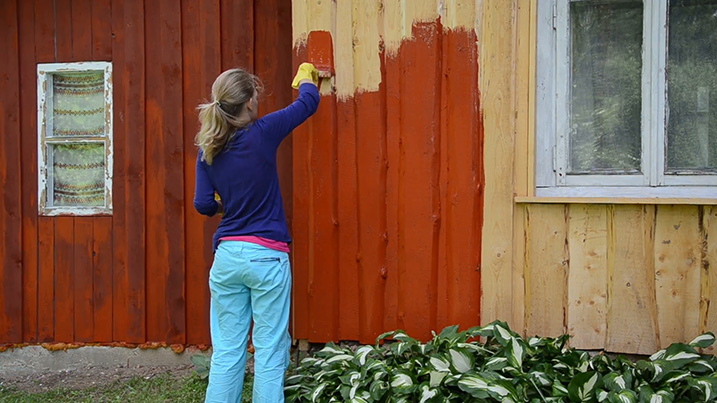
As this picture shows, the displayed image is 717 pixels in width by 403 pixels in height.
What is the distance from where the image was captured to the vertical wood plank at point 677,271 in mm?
3029

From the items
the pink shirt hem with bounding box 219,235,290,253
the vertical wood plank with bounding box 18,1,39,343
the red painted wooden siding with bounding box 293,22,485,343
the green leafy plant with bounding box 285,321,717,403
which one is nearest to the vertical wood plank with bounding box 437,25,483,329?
the red painted wooden siding with bounding box 293,22,485,343

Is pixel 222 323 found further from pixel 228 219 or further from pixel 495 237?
pixel 495 237

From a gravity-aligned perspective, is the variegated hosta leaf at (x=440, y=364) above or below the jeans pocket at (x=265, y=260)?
below

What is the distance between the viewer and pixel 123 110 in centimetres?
412

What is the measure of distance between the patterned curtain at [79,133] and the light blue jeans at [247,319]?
6.08 feet

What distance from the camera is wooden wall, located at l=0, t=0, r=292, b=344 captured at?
4004mm

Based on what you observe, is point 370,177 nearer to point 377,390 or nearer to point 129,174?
point 377,390

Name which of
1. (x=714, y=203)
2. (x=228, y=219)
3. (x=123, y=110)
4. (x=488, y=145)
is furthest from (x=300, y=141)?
(x=714, y=203)

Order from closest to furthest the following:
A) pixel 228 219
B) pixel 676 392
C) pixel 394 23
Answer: pixel 676 392
pixel 228 219
pixel 394 23

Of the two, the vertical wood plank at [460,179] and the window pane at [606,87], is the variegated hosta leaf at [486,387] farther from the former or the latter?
the window pane at [606,87]

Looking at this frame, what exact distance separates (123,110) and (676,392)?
375 centimetres

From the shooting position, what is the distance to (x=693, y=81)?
10.2 ft

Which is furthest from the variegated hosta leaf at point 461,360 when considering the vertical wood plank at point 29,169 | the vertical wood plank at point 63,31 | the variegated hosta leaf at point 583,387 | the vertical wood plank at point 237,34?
the vertical wood plank at point 63,31

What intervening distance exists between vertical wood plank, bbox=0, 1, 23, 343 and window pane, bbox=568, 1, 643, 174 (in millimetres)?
3777
